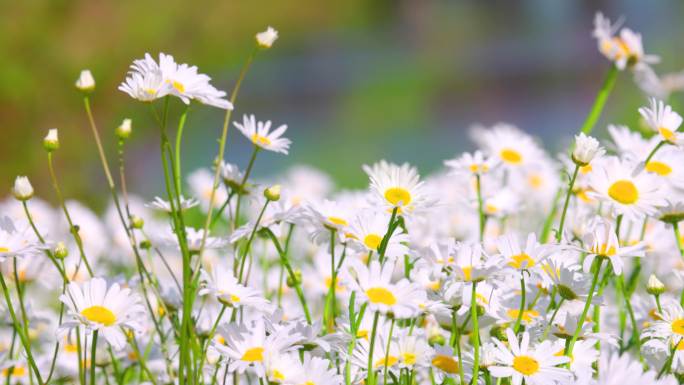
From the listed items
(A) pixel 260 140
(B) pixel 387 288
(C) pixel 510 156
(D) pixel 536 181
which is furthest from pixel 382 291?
(D) pixel 536 181

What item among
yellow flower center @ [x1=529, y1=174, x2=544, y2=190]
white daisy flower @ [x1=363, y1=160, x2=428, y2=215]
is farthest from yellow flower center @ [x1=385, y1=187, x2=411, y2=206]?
yellow flower center @ [x1=529, y1=174, x2=544, y2=190]

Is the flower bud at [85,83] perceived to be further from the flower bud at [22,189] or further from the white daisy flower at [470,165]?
the white daisy flower at [470,165]

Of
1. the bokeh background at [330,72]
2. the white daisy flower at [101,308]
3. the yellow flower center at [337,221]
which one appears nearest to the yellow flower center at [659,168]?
the yellow flower center at [337,221]

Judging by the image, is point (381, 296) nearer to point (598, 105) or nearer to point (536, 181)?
point (598, 105)

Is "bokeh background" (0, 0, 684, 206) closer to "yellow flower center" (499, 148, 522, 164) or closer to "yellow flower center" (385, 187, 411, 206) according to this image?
"yellow flower center" (499, 148, 522, 164)

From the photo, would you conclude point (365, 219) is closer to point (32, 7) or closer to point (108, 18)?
point (32, 7)

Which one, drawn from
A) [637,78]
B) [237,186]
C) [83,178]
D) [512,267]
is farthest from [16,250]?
[83,178]
